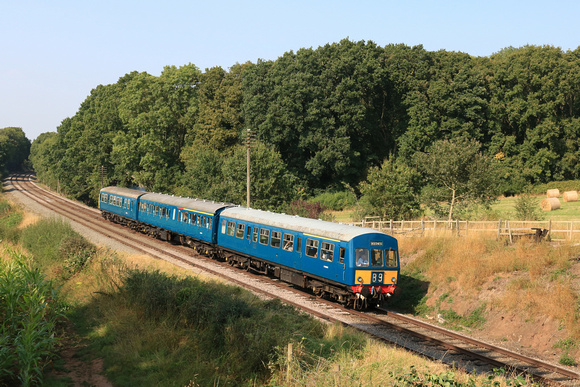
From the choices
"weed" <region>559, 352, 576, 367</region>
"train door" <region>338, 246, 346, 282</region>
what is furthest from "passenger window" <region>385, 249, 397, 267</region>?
"weed" <region>559, 352, 576, 367</region>

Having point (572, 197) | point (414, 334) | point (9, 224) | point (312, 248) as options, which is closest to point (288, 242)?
point (312, 248)

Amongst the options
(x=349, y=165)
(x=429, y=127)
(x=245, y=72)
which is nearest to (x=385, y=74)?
(x=429, y=127)

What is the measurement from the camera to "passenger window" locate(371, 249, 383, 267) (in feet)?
65.7

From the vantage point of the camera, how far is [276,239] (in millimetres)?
24031

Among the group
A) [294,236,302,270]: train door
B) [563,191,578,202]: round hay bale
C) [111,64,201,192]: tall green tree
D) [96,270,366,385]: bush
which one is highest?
[111,64,201,192]: tall green tree

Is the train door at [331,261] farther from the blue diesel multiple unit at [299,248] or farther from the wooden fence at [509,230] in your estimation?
the wooden fence at [509,230]

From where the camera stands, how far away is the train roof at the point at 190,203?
102 ft

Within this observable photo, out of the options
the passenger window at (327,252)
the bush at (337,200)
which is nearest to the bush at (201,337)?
the passenger window at (327,252)

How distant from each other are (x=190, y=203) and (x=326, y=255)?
15.4m

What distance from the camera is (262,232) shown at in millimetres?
25188

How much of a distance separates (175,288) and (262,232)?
8.82m

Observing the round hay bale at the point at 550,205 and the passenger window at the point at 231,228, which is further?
the round hay bale at the point at 550,205

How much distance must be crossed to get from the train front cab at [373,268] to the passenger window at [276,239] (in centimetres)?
503

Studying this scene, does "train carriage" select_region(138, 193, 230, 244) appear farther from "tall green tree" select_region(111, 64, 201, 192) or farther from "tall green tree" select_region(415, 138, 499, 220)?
"tall green tree" select_region(111, 64, 201, 192)
